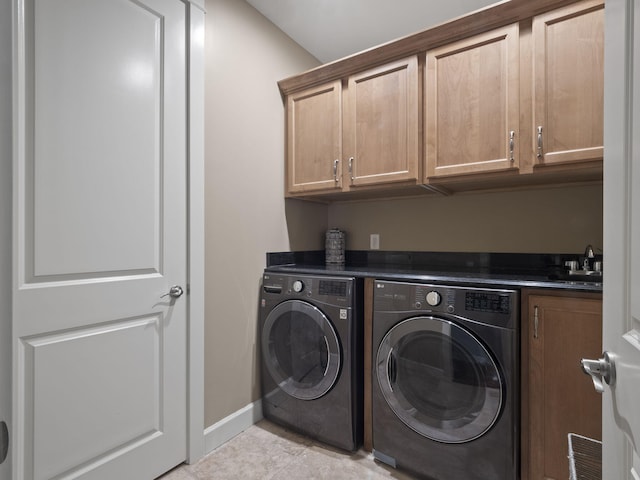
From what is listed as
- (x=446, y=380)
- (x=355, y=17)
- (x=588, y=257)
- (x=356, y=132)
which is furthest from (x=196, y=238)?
(x=588, y=257)

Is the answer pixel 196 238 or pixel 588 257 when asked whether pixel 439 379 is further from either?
pixel 196 238

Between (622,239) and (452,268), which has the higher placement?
(622,239)

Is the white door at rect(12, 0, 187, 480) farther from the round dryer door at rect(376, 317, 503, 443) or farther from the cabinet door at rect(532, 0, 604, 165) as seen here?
the cabinet door at rect(532, 0, 604, 165)

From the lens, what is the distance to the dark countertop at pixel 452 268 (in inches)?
58.9

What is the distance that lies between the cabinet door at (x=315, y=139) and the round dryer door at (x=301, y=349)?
2.80ft

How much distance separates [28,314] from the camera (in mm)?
1207

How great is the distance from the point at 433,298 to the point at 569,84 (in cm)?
115

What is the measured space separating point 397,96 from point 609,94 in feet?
4.66

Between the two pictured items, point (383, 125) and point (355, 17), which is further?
point (355, 17)

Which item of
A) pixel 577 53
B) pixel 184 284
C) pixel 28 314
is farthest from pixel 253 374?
pixel 577 53

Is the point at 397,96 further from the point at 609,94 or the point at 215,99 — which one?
the point at 609,94

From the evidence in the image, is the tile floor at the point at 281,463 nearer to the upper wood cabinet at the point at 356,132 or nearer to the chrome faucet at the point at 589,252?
the chrome faucet at the point at 589,252

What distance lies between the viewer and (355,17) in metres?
2.15

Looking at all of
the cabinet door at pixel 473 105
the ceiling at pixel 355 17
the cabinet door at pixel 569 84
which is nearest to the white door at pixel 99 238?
the ceiling at pixel 355 17
